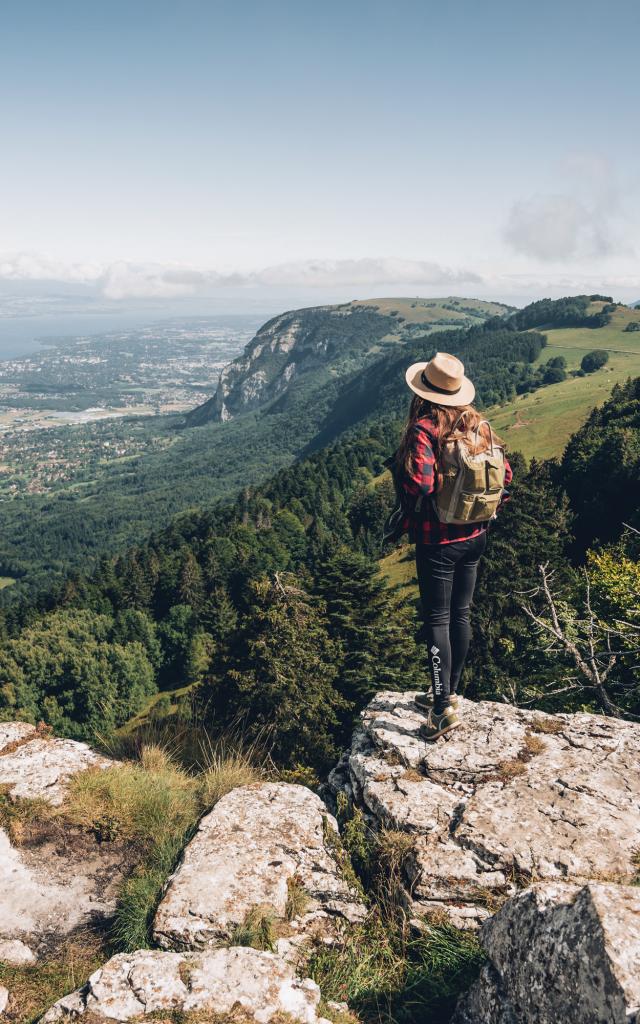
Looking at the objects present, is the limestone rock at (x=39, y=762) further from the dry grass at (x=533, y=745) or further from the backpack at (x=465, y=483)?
the backpack at (x=465, y=483)

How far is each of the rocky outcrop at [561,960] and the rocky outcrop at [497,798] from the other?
104 centimetres

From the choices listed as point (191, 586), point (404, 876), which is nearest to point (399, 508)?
point (404, 876)

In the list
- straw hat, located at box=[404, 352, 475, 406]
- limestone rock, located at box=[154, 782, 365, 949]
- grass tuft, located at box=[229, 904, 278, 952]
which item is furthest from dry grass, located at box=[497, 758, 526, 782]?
straw hat, located at box=[404, 352, 475, 406]

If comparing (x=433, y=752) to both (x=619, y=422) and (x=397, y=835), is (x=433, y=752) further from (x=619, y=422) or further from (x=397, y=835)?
(x=619, y=422)

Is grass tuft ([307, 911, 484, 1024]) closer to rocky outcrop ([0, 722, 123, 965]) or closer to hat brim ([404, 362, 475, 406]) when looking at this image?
rocky outcrop ([0, 722, 123, 965])

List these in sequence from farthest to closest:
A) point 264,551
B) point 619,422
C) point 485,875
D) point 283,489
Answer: point 283,489
point 264,551
point 619,422
point 485,875

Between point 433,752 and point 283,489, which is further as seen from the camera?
point 283,489

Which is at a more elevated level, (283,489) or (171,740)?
(171,740)

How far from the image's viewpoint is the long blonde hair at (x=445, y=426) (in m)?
5.80

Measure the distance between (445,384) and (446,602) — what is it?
250 centimetres

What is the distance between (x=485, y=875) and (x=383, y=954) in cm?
111

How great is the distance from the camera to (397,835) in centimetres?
523

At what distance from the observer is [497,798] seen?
5.57 m

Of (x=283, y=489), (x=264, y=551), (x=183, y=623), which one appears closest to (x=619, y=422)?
(x=264, y=551)
